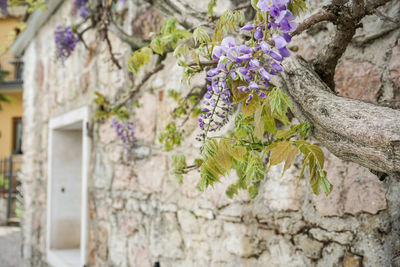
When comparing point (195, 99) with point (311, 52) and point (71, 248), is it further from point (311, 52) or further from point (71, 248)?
point (71, 248)

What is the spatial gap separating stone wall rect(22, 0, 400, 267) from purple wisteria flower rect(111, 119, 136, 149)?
2.1 inches

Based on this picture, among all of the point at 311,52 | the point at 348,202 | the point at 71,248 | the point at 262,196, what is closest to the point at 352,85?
the point at 311,52

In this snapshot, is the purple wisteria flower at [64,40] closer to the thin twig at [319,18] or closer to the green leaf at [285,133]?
the thin twig at [319,18]

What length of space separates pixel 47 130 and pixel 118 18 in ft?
6.01

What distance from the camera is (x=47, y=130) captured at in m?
4.24

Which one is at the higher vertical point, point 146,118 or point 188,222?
point 146,118

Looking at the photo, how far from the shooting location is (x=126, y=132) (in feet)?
8.45

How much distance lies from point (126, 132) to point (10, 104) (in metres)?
13.3

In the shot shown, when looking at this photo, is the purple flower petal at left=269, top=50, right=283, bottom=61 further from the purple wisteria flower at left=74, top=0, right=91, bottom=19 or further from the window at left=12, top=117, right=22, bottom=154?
the window at left=12, top=117, right=22, bottom=154

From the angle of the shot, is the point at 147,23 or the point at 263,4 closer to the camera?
the point at 263,4

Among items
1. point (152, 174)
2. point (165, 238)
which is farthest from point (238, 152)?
point (152, 174)

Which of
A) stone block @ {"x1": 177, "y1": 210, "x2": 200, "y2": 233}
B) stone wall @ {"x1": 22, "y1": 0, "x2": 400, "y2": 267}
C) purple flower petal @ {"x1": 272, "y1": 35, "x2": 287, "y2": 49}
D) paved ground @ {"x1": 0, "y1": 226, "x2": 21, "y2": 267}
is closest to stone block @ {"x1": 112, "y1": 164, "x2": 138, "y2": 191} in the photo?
stone wall @ {"x1": 22, "y1": 0, "x2": 400, "y2": 267}

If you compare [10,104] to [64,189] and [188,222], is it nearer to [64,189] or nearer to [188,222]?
[64,189]

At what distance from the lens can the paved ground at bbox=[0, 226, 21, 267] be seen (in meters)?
6.45
